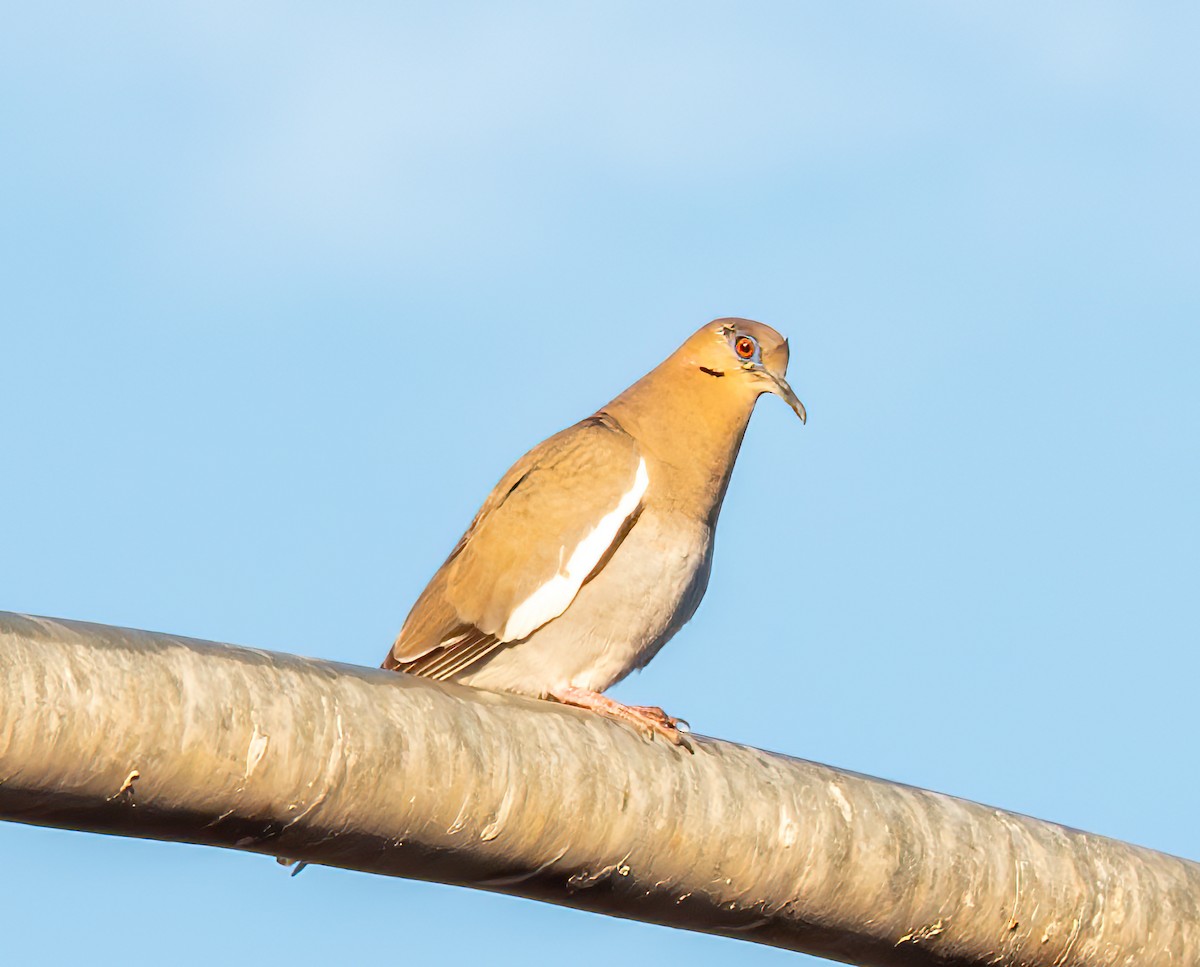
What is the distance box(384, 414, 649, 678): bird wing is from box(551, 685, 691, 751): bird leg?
238mm

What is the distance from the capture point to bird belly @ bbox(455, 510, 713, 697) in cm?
541

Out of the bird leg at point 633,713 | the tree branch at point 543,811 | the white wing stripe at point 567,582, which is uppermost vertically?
the white wing stripe at point 567,582

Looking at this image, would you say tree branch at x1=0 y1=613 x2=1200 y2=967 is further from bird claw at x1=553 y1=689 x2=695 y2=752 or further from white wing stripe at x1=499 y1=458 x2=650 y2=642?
white wing stripe at x1=499 y1=458 x2=650 y2=642

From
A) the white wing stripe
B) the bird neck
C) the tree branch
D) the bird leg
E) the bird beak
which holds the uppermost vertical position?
the bird beak

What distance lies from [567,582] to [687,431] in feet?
2.21

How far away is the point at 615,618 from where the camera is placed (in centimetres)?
541

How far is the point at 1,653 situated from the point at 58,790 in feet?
0.70

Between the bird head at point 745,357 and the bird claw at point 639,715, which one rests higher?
the bird head at point 745,357

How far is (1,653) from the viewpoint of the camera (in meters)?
2.48

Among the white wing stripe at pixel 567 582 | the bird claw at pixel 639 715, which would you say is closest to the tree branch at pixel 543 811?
the bird claw at pixel 639 715

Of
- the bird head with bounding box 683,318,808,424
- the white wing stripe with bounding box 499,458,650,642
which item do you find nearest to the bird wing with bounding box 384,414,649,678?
the white wing stripe with bounding box 499,458,650,642

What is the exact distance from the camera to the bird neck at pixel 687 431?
18.4ft

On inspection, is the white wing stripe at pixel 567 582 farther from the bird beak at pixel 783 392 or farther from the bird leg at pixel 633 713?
the bird beak at pixel 783 392

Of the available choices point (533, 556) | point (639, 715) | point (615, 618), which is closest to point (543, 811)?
point (639, 715)
